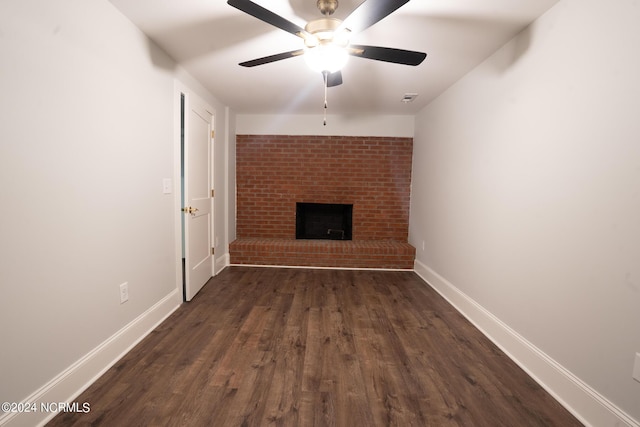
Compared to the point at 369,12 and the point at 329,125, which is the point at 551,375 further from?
the point at 329,125

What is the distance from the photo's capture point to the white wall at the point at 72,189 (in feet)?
3.72

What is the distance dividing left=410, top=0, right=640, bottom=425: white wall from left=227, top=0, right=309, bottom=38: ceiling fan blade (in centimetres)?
145

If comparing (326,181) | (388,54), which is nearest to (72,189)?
(388,54)

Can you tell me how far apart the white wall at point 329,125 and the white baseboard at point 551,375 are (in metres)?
2.57

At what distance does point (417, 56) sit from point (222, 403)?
7.17 ft

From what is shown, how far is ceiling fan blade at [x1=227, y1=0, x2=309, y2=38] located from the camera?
49.4 inches

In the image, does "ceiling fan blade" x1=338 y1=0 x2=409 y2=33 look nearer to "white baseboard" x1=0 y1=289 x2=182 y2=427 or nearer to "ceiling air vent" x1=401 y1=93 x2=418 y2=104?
"ceiling air vent" x1=401 y1=93 x2=418 y2=104

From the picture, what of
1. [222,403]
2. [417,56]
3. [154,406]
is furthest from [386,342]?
[417,56]

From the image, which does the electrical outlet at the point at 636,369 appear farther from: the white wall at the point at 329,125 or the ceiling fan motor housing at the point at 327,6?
the white wall at the point at 329,125

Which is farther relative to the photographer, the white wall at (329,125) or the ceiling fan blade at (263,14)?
the white wall at (329,125)

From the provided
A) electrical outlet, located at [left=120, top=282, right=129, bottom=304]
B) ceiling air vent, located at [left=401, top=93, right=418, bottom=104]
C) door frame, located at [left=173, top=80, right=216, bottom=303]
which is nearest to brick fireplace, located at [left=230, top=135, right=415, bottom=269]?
ceiling air vent, located at [left=401, top=93, right=418, bottom=104]

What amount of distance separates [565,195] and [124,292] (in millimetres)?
2722

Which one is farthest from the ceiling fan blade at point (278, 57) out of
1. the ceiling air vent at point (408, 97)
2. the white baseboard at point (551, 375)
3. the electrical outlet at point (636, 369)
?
the white baseboard at point (551, 375)

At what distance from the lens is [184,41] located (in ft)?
6.66
